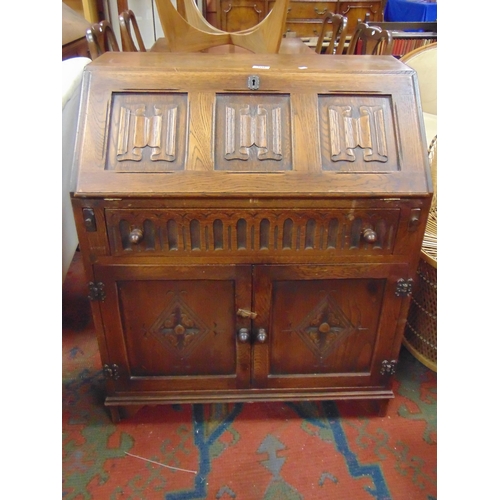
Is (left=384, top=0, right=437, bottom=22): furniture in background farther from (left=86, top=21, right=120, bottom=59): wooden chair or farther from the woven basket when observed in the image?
(left=86, top=21, right=120, bottom=59): wooden chair

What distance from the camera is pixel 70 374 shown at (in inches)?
59.3

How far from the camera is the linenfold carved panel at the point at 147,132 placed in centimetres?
97

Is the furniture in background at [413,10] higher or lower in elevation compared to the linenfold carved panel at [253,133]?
higher

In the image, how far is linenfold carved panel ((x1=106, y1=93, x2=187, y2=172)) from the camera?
97cm

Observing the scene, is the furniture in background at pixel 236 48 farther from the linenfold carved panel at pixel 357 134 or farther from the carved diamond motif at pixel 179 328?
the carved diamond motif at pixel 179 328

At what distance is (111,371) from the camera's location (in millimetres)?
1199

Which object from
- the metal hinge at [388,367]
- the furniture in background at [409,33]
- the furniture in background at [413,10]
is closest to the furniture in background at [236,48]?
the furniture in background at [409,33]

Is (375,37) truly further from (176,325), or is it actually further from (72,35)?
(72,35)

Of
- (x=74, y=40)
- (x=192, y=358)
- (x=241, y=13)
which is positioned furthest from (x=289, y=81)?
(x=241, y=13)

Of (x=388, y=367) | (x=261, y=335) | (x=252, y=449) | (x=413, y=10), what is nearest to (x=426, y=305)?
(x=388, y=367)

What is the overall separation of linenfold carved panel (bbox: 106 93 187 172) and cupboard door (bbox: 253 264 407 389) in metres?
0.37

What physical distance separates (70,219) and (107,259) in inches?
22.0

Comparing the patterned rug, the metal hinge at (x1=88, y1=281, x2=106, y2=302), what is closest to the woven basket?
the patterned rug

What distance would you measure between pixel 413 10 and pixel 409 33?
1397mm
